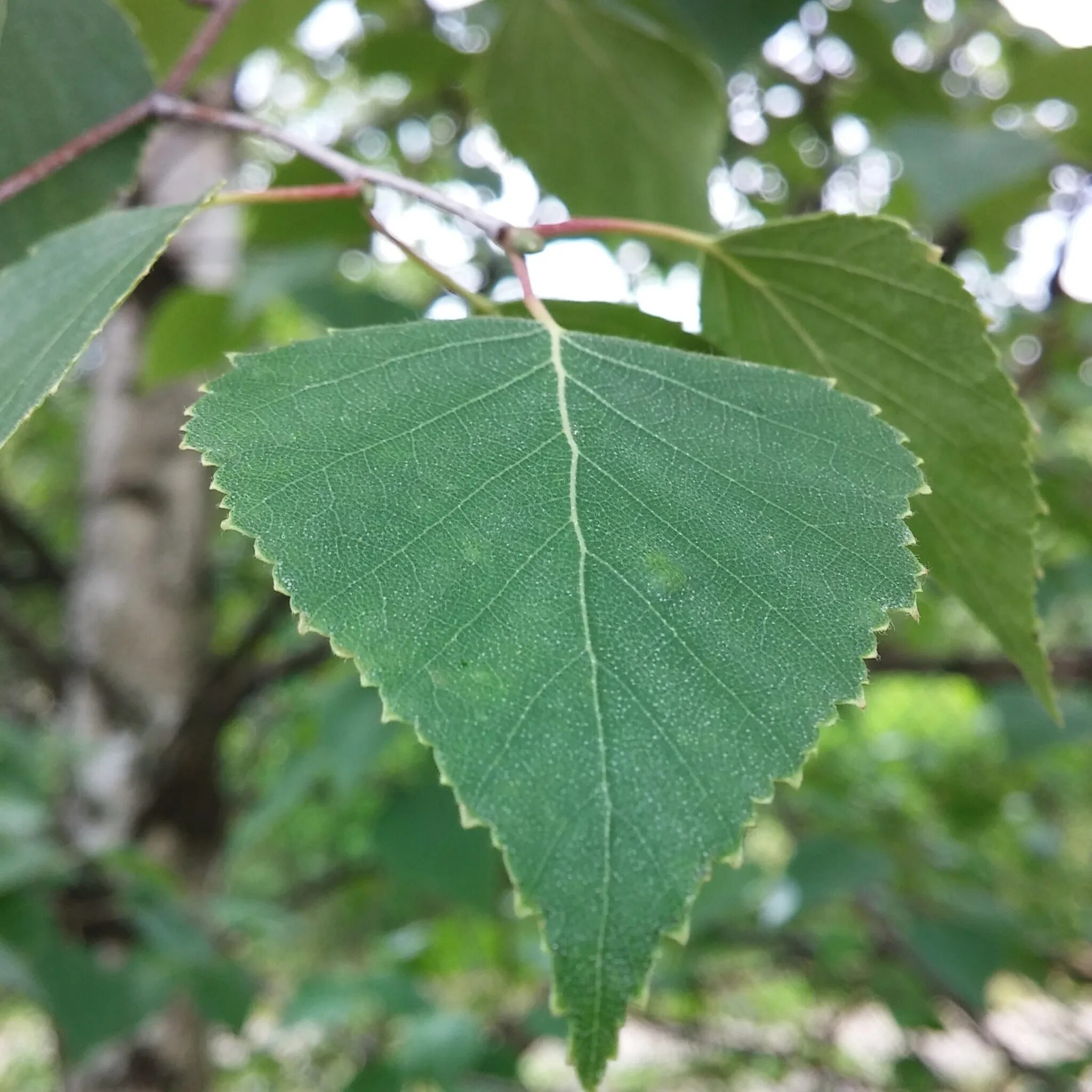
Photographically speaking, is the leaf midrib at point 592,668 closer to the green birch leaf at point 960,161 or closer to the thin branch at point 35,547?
the green birch leaf at point 960,161

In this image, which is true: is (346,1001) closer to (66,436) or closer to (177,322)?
(177,322)

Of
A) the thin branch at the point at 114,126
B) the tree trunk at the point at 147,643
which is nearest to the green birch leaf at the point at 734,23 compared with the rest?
the thin branch at the point at 114,126

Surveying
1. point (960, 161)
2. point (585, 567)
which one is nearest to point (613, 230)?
point (585, 567)

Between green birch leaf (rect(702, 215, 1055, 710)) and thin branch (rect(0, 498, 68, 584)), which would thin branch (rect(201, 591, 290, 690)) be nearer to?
thin branch (rect(0, 498, 68, 584))

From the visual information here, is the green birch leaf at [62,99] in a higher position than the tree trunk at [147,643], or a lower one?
higher

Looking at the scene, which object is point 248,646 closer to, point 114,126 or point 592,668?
point 114,126
